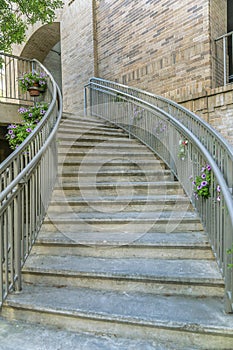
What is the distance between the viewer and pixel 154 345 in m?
1.66

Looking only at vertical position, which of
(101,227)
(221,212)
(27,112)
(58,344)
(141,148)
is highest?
(27,112)

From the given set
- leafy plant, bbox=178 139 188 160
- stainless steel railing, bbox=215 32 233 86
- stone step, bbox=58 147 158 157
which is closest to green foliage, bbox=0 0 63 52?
stone step, bbox=58 147 158 157

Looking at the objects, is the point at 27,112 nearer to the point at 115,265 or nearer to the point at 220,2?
the point at 115,265

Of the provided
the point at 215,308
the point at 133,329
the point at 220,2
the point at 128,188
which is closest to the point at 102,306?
the point at 133,329

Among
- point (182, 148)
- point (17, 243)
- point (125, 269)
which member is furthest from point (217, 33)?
point (17, 243)

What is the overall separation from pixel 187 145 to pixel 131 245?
1434 millimetres

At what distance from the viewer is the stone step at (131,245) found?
2379 millimetres

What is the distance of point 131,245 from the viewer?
246cm

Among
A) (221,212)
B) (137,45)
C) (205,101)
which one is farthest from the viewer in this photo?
(137,45)

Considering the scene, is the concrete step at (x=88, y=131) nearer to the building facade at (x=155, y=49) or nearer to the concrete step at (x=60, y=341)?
the building facade at (x=155, y=49)

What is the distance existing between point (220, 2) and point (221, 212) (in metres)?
4.53

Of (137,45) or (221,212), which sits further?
(137,45)

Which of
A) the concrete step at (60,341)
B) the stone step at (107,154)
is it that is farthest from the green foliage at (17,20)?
the concrete step at (60,341)

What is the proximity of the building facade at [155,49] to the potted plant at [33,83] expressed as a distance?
2.01 metres
